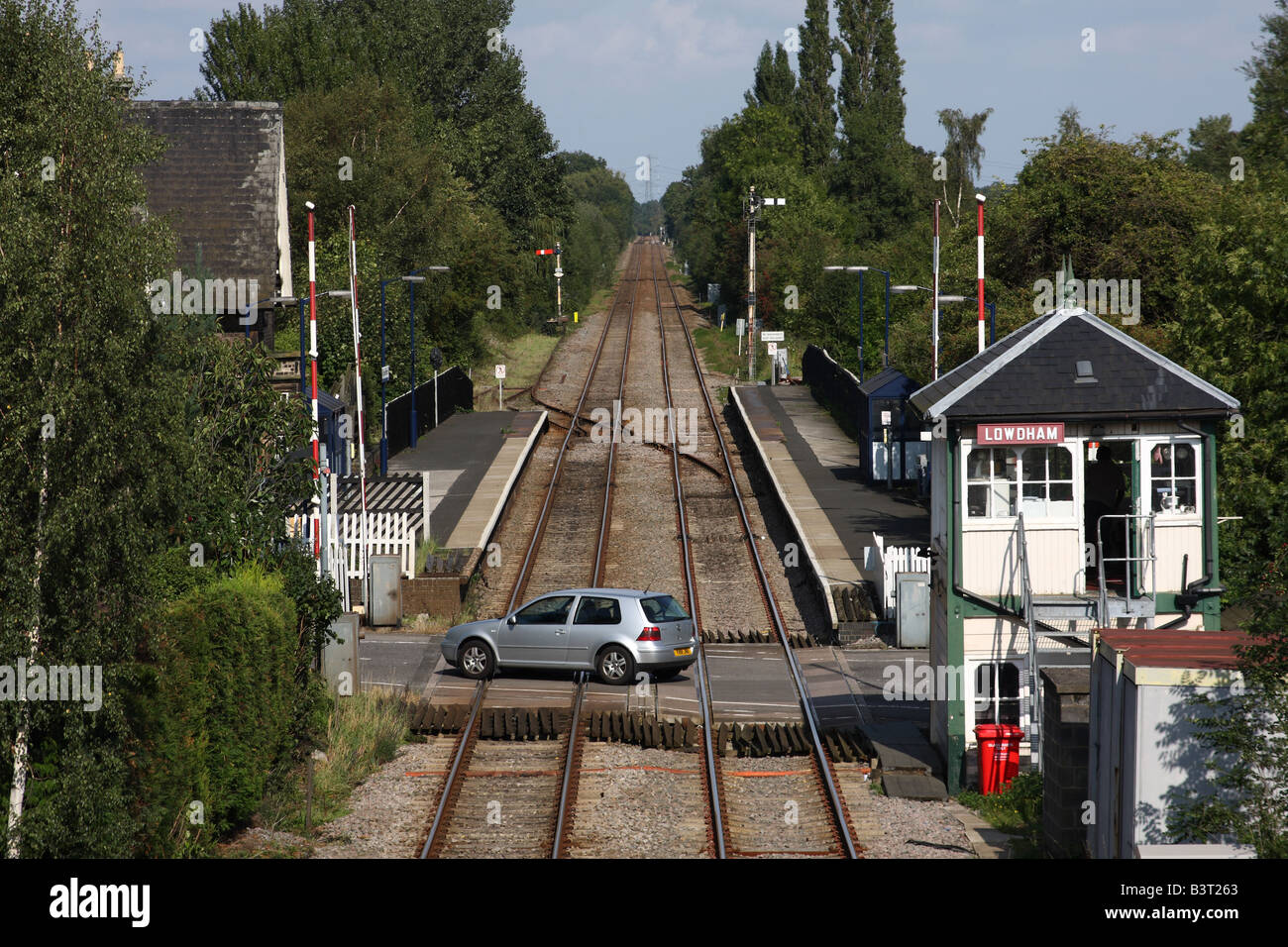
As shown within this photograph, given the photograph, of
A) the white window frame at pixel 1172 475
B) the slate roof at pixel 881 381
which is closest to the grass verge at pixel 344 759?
the white window frame at pixel 1172 475

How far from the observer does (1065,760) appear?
12.5 m

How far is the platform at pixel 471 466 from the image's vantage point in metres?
31.2

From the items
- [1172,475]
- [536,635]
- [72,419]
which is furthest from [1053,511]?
[72,419]

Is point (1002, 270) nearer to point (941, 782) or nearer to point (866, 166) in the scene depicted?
point (941, 782)

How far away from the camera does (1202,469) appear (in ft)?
53.3

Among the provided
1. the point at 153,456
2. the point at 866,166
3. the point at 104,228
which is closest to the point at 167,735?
the point at 153,456

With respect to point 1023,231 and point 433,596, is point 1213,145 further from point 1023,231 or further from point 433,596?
point 433,596

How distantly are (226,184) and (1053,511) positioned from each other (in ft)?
75.7

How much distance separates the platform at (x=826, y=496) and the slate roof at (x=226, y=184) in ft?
43.7

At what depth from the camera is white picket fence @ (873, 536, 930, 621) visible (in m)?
24.4

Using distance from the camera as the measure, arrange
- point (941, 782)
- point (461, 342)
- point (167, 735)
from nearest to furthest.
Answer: point (167, 735), point (941, 782), point (461, 342)

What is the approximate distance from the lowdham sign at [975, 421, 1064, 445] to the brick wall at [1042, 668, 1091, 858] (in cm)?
353
